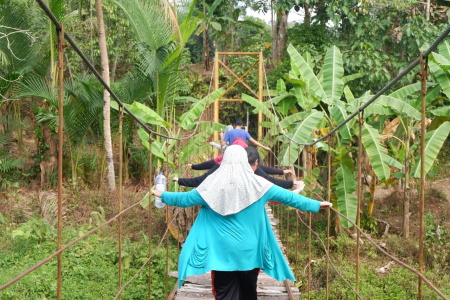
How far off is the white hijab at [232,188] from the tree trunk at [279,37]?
30.7ft

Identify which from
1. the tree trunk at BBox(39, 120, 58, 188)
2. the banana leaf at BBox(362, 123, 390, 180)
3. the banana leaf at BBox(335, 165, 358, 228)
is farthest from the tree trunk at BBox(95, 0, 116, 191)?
the banana leaf at BBox(362, 123, 390, 180)

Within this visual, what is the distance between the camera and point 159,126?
5680 mm

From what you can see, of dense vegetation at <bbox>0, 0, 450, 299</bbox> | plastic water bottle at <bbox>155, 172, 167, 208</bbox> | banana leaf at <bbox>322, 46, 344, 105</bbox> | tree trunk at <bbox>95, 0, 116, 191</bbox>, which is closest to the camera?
plastic water bottle at <bbox>155, 172, 167, 208</bbox>

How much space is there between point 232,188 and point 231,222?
15 centimetres

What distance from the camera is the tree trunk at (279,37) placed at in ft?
36.2

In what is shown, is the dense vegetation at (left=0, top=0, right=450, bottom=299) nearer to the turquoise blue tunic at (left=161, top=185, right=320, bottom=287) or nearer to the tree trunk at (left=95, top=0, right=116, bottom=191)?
the tree trunk at (left=95, top=0, right=116, bottom=191)

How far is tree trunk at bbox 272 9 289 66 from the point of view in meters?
11.0

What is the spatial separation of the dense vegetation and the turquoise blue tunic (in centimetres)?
192

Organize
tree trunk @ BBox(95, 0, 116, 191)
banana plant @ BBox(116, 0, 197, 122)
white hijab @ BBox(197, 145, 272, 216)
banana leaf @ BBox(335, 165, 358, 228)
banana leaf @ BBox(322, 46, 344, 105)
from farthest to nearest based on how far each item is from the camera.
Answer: banana plant @ BBox(116, 0, 197, 122) < tree trunk @ BBox(95, 0, 116, 191) < banana leaf @ BBox(322, 46, 344, 105) < banana leaf @ BBox(335, 165, 358, 228) < white hijab @ BBox(197, 145, 272, 216)

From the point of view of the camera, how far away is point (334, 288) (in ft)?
14.4

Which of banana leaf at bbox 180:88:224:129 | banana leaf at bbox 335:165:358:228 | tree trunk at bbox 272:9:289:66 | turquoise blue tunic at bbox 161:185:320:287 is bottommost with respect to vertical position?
banana leaf at bbox 335:165:358:228

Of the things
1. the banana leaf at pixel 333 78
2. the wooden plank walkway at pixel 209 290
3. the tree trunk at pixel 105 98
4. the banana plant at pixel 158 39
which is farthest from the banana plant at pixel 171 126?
the wooden plank walkway at pixel 209 290

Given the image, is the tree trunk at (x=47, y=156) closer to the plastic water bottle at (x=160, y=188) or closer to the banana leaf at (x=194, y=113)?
the banana leaf at (x=194, y=113)

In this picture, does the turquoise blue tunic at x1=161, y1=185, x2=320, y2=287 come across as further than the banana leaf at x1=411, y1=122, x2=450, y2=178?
No
